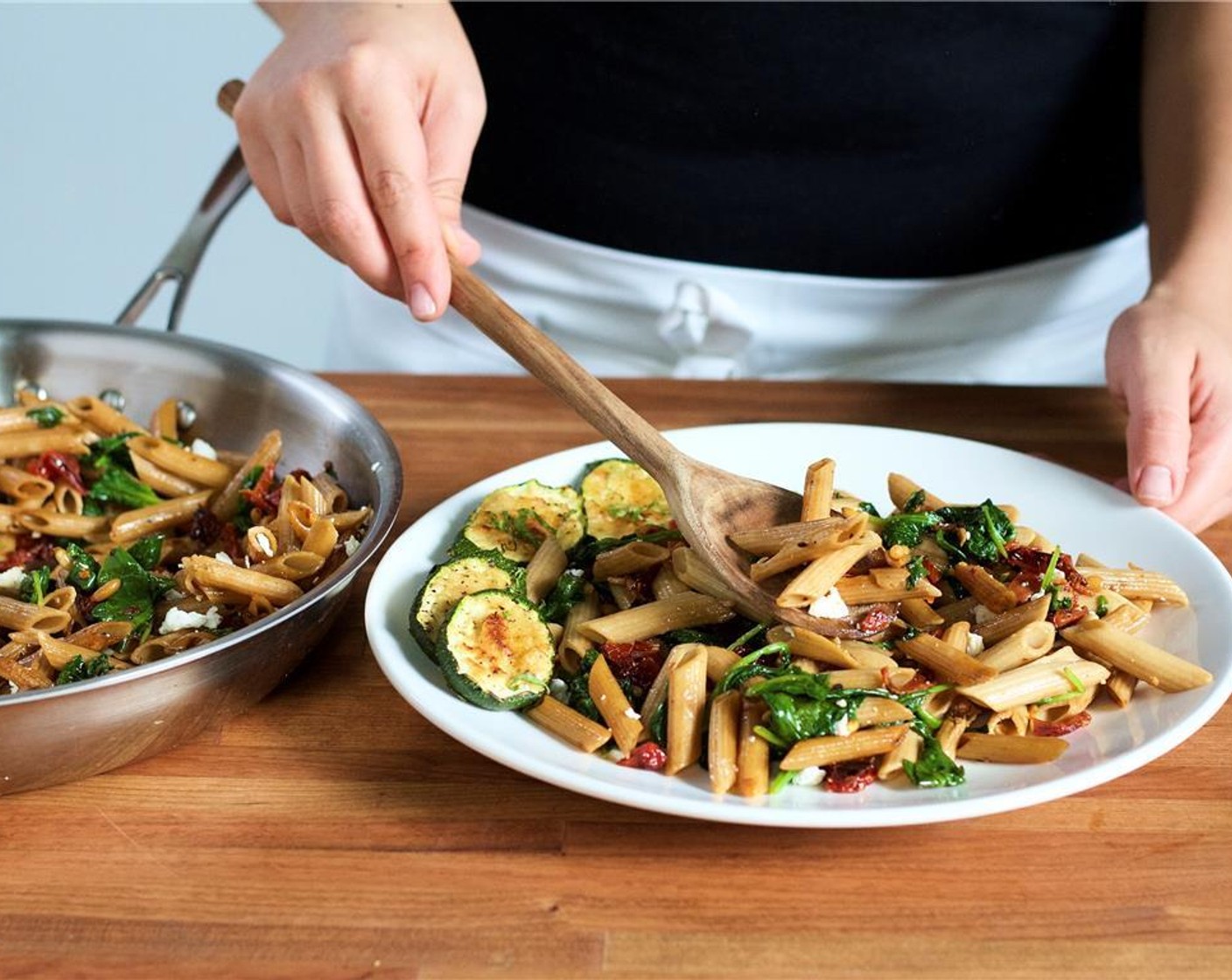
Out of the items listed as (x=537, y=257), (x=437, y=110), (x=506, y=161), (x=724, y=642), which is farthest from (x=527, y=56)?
(x=724, y=642)

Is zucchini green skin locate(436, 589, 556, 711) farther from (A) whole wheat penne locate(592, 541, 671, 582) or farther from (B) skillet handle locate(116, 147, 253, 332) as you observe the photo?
(B) skillet handle locate(116, 147, 253, 332)

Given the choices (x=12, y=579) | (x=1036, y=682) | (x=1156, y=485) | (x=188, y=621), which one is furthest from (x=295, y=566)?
(x=1156, y=485)

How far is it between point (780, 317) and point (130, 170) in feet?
14.6

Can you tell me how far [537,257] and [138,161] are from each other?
409cm

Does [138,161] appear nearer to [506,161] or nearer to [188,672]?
[506,161]

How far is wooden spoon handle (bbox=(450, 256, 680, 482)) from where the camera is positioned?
1983mm

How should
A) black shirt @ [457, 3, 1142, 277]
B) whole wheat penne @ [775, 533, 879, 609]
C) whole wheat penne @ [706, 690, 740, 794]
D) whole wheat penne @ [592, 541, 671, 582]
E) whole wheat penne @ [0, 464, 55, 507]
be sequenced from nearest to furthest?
whole wheat penne @ [706, 690, 740, 794], whole wheat penne @ [775, 533, 879, 609], whole wheat penne @ [592, 541, 671, 582], whole wheat penne @ [0, 464, 55, 507], black shirt @ [457, 3, 1142, 277]

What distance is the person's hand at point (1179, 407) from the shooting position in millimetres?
2145

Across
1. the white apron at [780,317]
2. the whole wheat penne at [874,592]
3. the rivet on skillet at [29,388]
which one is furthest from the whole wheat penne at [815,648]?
the rivet on skillet at [29,388]

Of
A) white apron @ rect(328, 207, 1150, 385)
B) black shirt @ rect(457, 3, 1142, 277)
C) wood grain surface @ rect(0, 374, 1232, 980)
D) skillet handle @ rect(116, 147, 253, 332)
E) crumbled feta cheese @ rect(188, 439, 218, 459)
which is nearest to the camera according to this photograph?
wood grain surface @ rect(0, 374, 1232, 980)

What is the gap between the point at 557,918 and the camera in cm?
148

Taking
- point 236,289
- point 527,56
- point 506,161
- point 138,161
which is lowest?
point 236,289

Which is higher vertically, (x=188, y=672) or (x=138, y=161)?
(x=188, y=672)

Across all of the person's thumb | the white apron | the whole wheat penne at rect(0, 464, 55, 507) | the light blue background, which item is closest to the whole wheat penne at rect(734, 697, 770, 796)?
the person's thumb
